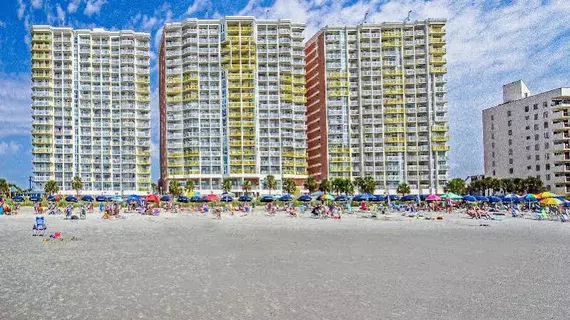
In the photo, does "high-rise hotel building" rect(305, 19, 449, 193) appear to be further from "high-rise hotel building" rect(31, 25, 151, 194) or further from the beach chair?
the beach chair

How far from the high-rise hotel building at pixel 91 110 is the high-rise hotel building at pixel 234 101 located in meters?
6.51

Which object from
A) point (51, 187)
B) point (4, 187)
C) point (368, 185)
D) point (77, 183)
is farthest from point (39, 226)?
point (368, 185)

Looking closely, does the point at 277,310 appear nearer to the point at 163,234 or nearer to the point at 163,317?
the point at 163,317

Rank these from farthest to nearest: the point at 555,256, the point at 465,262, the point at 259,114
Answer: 1. the point at 259,114
2. the point at 555,256
3. the point at 465,262

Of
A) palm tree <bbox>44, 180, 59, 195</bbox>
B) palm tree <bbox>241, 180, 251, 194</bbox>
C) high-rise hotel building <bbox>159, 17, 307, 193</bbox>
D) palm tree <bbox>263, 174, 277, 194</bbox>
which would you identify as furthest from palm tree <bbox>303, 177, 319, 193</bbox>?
palm tree <bbox>44, 180, 59, 195</bbox>

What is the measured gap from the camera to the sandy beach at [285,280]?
13125 mm

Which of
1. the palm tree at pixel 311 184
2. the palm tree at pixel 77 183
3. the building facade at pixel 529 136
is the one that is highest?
the building facade at pixel 529 136

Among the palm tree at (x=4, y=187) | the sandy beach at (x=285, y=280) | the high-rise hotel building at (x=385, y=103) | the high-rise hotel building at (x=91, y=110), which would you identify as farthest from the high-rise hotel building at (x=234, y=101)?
the sandy beach at (x=285, y=280)

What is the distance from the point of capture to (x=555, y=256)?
76.8 ft

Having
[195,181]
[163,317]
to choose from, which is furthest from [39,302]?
[195,181]

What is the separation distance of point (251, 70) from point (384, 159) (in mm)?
34458

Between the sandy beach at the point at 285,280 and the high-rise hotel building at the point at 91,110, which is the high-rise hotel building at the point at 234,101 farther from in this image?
the sandy beach at the point at 285,280

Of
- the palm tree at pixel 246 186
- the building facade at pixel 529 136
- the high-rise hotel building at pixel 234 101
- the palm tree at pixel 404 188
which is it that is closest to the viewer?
the palm tree at pixel 404 188

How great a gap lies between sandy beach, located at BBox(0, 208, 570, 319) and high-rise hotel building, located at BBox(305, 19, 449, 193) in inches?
3327
